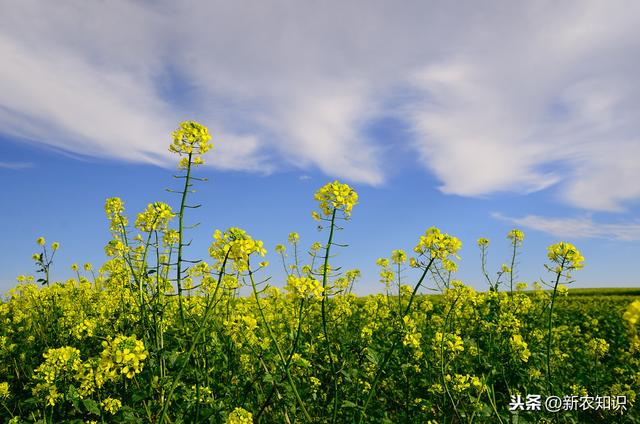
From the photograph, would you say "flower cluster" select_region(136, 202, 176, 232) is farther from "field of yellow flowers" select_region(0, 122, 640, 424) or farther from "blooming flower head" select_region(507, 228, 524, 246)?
"blooming flower head" select_region(507, 228, 524, 246)

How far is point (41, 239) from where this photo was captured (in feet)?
23.6

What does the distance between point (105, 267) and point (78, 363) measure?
319cm

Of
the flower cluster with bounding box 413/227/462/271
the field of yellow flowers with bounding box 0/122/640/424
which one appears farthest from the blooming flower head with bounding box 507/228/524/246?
the flower cluster with bounding box 413/227/462/271

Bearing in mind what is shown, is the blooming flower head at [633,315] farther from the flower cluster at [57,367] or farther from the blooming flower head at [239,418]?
the flower cluster at [57,367]

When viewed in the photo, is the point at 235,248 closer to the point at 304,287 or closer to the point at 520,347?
the point at 304,287

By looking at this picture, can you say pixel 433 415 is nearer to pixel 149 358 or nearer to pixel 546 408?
pixel 546 408

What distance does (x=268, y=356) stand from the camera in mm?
5125

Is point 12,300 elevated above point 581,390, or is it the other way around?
point 12,300

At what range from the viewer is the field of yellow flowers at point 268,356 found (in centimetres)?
374

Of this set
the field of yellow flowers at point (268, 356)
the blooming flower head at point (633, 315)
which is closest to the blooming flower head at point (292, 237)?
the field of yellow flowers at point (268, 356)

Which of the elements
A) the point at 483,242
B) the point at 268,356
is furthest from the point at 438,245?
the point at 483,242

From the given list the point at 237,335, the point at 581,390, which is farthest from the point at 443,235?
the point at 581,390

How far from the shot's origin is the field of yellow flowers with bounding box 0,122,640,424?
3.74 meters

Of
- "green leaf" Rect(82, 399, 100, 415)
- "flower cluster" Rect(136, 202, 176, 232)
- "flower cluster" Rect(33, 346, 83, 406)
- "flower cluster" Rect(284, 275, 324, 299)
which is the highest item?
"flower cluster" Rect(136, 202, 176, 232)
